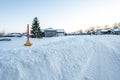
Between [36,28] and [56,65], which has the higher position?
[36,28]

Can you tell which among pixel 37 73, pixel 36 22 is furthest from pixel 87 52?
pixel 36 22

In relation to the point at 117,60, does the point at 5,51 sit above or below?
above

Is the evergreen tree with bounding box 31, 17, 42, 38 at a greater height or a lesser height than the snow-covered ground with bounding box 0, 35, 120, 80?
greater

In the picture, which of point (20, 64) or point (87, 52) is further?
point (87, 52)

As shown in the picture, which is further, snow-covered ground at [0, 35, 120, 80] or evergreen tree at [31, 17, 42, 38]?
evergreen tree at [31, 17, 42, 38]

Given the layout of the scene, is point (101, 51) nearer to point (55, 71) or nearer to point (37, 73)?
point (55, 71)

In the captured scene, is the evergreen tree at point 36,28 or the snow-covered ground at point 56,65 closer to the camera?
the snow-covered ground at point 56,65

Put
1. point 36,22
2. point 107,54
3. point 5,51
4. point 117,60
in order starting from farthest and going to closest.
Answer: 1. point 36,22
2. point 107,54
3. point 117,60
4. point 5,51

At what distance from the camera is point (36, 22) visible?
51.8m

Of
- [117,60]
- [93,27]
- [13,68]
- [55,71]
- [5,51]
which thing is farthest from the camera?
[93,27]

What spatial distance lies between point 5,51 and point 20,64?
1.60m

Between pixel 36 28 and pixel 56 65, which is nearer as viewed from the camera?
pixel 56 65

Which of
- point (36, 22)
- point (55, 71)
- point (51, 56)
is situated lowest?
point (55, 71)

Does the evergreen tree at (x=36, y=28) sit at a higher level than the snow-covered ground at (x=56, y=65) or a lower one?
higher
